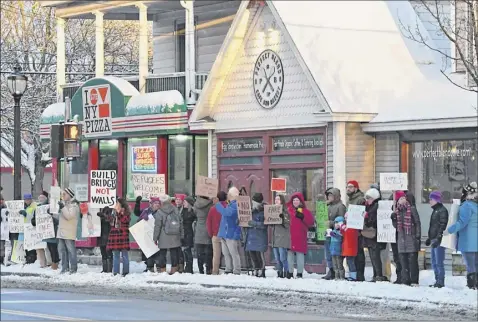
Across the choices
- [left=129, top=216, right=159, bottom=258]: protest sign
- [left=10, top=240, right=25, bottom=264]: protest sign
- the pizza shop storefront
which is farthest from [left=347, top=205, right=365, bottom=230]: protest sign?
[left=10, top=240, right=25, bottom=264]: protest sign

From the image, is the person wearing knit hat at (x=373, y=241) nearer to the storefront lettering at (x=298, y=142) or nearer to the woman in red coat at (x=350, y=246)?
the woman in red coat at (x=350, y=246)

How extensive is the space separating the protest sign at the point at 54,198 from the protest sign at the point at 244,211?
4.74 meters

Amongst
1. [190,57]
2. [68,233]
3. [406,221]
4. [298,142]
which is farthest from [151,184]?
[406,221]

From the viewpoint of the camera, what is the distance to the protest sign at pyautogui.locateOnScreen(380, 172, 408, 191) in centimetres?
2223

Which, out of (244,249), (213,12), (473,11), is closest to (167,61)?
(213,12)

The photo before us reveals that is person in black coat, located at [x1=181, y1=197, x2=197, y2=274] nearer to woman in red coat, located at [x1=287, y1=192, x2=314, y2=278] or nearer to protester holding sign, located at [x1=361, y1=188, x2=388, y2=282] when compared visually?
woman in red coat, located at [x1=287, y1=192, x2=314, y2=278]

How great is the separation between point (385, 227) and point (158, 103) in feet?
32.3

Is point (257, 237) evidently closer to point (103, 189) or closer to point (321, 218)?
point (321, 218)

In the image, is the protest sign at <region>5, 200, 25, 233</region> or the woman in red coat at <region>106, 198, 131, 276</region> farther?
the protest sign at <region>5, 200, 25, 233</region>

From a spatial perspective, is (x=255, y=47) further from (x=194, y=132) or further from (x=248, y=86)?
(x=194, y=132)

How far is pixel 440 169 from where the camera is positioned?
24812 mm

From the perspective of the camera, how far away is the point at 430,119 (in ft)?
80.1

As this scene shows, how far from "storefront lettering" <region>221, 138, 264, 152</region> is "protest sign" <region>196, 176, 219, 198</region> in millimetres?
2877

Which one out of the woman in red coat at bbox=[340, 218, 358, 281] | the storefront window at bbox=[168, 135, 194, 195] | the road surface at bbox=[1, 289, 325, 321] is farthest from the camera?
the storefront window at bbox=[168, 135, 194, 195]
